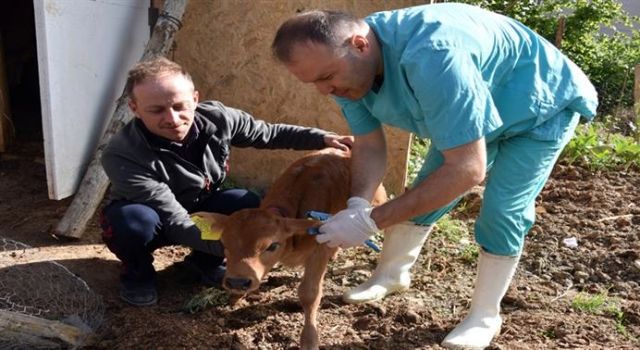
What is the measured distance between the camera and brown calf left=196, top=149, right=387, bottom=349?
11.5 feet

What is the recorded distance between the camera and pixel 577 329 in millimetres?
→ 4105

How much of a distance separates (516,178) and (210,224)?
1654 mm

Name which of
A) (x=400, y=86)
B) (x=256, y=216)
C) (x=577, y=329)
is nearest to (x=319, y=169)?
(x=256, y=216)

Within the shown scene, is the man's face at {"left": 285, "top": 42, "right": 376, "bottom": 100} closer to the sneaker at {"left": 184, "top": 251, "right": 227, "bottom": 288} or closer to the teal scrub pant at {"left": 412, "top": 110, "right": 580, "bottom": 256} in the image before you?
the teal scrub pant at {"left": 412, "top": 110, "right": 580, "bottom": 256}

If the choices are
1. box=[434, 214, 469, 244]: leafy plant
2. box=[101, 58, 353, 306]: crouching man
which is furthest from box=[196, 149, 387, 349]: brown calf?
box=[434, 214, 469, 244]: leafy plant

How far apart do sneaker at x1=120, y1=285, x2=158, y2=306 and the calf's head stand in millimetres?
846

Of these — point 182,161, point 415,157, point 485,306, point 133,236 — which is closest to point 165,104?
point 182,161

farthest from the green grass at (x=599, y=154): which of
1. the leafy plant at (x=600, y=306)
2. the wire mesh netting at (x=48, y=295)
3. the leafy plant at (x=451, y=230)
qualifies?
the wire mesh netting at (x=48, y=295)

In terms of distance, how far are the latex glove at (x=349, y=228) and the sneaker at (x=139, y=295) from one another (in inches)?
56.1

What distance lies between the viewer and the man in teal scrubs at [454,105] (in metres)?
2.92

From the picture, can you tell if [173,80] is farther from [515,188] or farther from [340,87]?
[515,188]

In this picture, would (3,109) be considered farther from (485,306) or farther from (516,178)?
(516,178)

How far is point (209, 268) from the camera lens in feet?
14.8

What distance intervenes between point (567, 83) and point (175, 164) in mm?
2367
